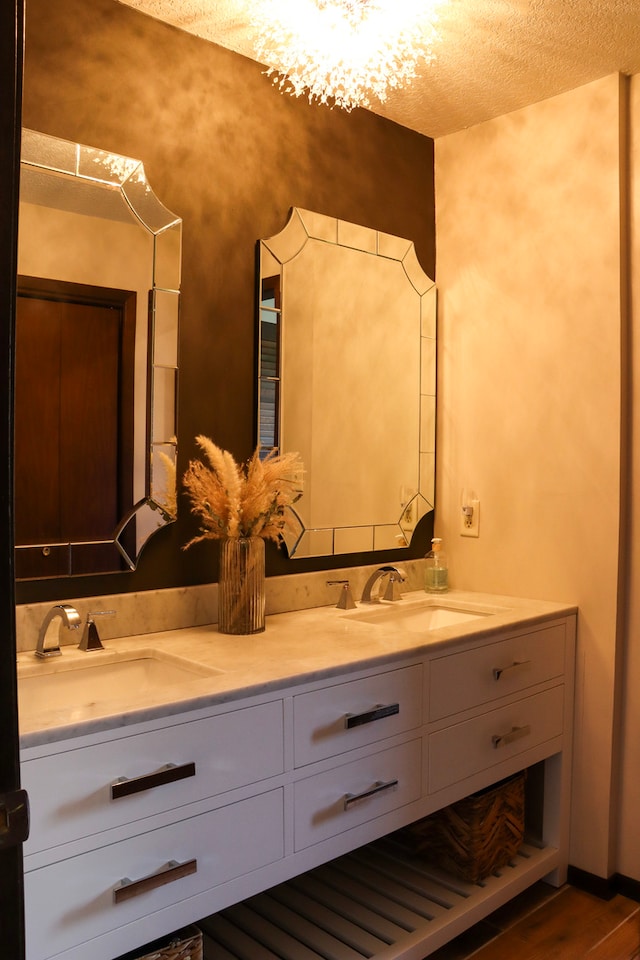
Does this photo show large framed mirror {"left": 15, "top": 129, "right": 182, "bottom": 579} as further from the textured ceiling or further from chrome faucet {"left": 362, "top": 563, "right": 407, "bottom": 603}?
chrome faucet {"left": 362, "top": 563, "right": 407, "bottom": 603}

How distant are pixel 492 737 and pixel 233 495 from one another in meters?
0.96

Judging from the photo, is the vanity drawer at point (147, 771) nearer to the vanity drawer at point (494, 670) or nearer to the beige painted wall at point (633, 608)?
the vanity drawer at point (494, 670)

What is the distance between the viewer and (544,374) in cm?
255

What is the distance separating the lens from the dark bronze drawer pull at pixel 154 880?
1.35 metres

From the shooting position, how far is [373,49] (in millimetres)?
2172

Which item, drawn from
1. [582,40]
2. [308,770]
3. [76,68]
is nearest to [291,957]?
[308,770]

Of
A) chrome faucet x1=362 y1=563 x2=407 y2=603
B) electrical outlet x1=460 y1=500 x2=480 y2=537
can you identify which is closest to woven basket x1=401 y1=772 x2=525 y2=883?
chrome faucet x1=362 y1=563 x2=407 y2=603

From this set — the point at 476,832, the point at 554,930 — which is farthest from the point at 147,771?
the point at 554,930

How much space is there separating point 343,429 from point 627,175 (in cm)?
115

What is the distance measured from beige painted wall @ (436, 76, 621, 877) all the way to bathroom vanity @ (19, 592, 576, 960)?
11cm

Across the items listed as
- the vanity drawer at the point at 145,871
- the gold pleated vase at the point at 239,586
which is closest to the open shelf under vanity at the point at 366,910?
the vanity drawer at the point at 145,871

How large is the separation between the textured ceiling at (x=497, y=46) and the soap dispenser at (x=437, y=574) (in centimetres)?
145

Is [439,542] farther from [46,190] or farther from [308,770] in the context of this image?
[46,190]

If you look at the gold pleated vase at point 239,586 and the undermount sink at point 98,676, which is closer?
the undermount sink at point 98,676
